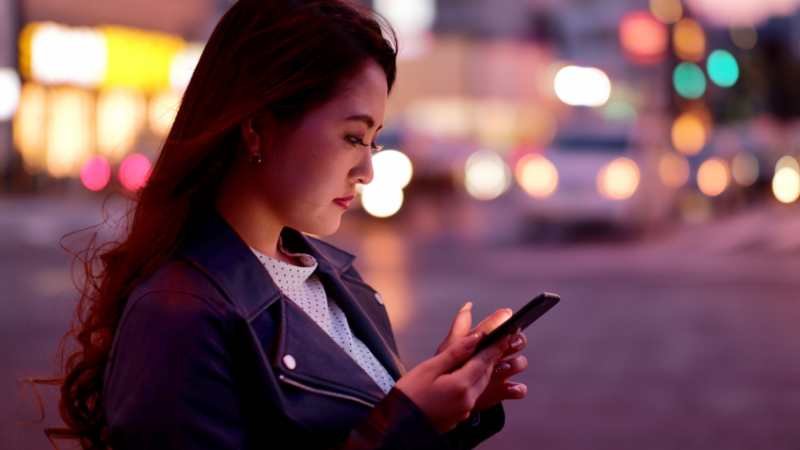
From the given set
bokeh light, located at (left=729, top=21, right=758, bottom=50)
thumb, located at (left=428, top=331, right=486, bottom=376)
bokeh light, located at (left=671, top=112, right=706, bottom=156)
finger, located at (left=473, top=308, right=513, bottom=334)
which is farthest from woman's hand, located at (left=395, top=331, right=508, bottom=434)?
bokeh light, located at (left=729, top=21, right=758, bottom=50)

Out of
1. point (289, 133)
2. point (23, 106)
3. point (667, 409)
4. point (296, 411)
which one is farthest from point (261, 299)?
point (23, 106)

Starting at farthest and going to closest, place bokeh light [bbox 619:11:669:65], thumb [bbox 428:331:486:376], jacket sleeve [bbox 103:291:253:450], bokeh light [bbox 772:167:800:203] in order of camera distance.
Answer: bokeh light [bbox 619:11:669:65], bokeh light [bbox 772:167:800:203], thumb [bbox 428:331:486:376], jacket sleeve [bbox 103:291:253:450]

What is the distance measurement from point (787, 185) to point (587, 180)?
11.1m

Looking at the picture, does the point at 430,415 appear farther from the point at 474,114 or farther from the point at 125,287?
the point at 474,114

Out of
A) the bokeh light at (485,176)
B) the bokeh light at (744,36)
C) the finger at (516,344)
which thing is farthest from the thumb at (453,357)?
the bokeh light at (744,36)

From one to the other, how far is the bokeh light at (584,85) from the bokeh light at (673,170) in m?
7.75

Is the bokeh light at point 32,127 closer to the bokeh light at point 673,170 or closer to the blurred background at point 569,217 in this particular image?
the blurred background at point 569,217

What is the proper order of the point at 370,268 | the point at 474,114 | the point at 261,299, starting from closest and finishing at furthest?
Answer: the point at 261,299 < the point at 370,268 < the point at 474,114

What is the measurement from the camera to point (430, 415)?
1520 millimetres

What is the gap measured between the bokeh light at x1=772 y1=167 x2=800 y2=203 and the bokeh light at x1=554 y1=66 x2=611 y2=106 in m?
6.42

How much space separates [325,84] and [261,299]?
0.42m

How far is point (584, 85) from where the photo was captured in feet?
94.1

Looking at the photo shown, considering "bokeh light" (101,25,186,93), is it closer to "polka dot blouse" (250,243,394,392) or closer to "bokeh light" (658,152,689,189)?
"bokeh light" (658,152,689,189)

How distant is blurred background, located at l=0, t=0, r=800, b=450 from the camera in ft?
17.9
